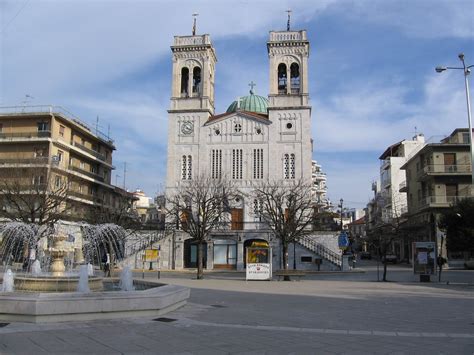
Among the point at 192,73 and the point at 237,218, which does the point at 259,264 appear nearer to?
the point at 237,218

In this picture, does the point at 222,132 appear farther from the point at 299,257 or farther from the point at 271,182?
the point at 299,257

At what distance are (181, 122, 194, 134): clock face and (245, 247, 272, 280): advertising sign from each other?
26.2m

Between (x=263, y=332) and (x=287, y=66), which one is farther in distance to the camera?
(x=287, y=66)

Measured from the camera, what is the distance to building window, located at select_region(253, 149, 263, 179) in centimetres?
5244

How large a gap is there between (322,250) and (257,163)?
40.5 feet

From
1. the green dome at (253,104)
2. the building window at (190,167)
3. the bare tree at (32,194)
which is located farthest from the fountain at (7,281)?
the green dome at (253,104)

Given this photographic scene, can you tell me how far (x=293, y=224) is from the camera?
113 feet

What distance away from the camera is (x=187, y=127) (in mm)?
54219

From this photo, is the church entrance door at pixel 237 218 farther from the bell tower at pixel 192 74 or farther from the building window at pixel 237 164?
the bell tower at pixel 192 74

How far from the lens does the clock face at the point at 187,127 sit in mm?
54125

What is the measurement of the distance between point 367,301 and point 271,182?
34807 millimetres

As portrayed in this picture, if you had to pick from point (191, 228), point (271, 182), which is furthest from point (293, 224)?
point (271, 182)

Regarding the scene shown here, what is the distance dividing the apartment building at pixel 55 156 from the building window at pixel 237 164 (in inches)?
638

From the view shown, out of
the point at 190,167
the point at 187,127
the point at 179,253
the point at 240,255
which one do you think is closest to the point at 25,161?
the point at 190,167
